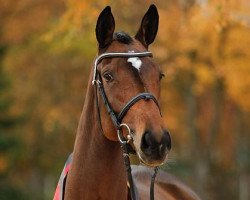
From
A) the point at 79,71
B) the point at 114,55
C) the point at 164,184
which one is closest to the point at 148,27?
the point at 114,55

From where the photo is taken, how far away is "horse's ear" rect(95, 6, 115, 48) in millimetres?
4152

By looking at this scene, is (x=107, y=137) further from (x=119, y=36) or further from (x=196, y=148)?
(x=196, y=148)

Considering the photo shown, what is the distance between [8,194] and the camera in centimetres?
1700

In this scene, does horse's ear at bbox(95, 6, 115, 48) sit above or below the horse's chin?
above

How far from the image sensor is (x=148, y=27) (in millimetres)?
4371

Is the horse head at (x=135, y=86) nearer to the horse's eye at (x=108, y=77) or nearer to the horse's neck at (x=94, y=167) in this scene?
the horse's eye at (x=108, y=77)

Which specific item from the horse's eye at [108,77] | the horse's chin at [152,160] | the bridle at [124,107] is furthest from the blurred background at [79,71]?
the horse's chin at [152,160]

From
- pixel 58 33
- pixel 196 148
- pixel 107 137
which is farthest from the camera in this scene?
pixel 196 148

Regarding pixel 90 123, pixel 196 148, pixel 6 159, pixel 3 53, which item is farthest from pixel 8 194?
pixel 90 123

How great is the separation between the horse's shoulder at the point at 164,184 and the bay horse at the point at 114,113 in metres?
1.61

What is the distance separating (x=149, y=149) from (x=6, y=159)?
1592 cm

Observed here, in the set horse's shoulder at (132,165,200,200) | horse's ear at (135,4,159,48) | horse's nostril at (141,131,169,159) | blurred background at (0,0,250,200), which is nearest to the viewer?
horse's nostril at (141,131,169,159)

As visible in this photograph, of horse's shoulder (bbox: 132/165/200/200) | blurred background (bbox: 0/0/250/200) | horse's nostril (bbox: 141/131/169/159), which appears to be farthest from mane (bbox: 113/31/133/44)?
blurred background (bbox: 0/0/250/200)

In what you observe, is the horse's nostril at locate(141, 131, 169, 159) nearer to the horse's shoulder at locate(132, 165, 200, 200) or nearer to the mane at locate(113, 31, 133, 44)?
the mane at locate(113, 31, 133, 44)
